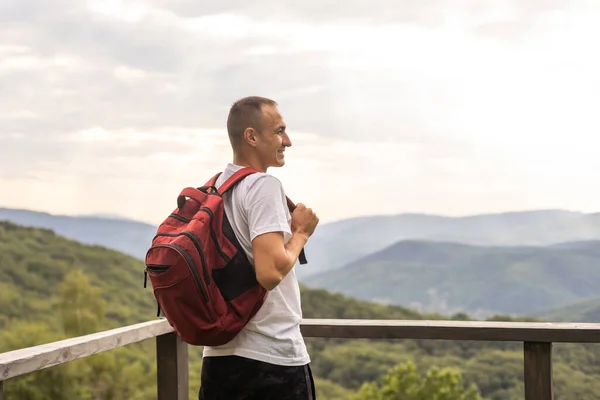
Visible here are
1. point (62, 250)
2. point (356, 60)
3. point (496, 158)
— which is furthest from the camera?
point (496, 158)

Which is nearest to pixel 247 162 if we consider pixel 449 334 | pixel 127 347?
pixel 449 334

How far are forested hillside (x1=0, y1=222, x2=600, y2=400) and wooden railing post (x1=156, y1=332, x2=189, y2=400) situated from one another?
28.4 ft

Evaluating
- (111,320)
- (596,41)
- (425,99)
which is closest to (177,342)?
(111,320)

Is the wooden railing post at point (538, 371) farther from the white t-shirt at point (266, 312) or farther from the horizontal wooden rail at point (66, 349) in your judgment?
the horizontal wooden rail at point (66, 349)

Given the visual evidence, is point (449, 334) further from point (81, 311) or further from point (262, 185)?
point (81, 311)

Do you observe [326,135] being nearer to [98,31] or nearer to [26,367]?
[98,31]

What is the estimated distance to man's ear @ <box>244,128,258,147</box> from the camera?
188cm

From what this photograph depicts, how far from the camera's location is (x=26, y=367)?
187cm

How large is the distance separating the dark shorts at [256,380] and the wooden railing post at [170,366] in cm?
101

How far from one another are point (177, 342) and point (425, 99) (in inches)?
1402

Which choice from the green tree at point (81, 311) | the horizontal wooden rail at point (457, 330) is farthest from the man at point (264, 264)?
the green tree at point (81, 311)

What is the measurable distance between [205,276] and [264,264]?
13cm

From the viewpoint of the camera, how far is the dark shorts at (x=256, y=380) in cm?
180

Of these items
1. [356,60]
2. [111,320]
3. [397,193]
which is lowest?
[111,320]
